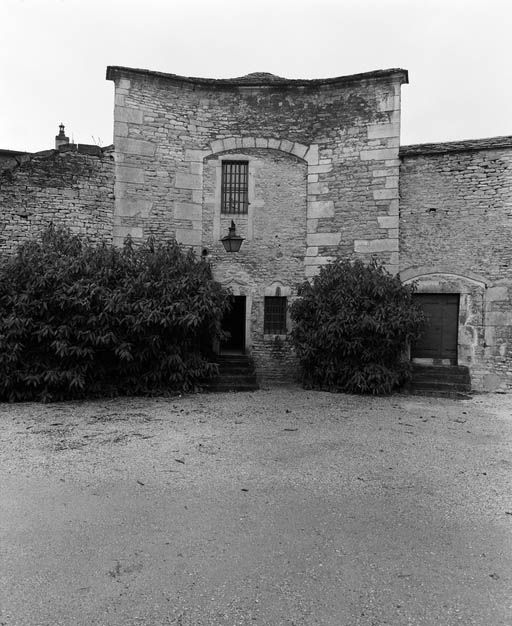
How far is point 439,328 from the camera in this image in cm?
969

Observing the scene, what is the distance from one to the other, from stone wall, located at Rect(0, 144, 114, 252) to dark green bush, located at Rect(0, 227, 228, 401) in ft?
3.31

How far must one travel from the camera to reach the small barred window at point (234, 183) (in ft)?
34.9

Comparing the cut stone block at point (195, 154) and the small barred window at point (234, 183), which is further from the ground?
the cut stone block at point (195, 154)

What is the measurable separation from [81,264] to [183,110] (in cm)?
451

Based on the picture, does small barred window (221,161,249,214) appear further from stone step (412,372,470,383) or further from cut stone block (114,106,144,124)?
stone step (412,372,470,383)

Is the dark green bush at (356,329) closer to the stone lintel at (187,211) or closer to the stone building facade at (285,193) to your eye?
the stone building facade at (285,193)

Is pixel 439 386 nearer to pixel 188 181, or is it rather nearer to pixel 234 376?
pixel 234 376

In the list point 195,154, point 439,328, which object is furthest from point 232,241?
point 439,328

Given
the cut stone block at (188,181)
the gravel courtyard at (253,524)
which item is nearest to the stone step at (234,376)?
the gravel courtyard at (253,524)

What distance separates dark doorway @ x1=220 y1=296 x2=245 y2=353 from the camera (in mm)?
11383

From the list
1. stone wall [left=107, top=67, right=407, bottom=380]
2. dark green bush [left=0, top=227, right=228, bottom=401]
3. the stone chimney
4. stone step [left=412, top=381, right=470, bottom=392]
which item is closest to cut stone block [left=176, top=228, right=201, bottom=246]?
stone wall [left=107, top=67, right=407, bottom=380]

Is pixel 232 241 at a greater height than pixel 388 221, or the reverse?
pixel 388 221

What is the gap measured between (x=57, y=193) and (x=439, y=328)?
8.24 metres

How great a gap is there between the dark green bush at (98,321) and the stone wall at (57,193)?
101 centimetres
